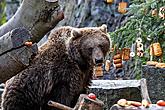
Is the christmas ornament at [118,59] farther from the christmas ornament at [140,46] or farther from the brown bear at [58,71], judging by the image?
the brown bear at [58,71]

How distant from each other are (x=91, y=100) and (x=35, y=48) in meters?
0.76

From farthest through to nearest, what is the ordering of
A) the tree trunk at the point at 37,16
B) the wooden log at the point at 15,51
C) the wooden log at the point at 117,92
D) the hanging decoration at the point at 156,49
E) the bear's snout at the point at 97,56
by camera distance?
the hanging decoration at the point at 156,49, the wooden log at the point at 117,92, the bear's snout at the point at 97,56, the tree trunk at the point at 37,16, the wooden log at the point at 15,51

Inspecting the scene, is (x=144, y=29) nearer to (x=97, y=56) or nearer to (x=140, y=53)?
(x=140, y=53)

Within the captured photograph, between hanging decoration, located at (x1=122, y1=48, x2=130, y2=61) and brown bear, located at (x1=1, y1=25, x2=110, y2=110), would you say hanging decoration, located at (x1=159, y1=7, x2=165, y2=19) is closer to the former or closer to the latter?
hanging decoration, located at (x1=122, y1=48, x2=130, y2=61)

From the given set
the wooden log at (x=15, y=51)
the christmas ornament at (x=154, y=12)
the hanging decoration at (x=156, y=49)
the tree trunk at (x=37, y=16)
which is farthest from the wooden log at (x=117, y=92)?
the wooden log at (x=15, y=51)

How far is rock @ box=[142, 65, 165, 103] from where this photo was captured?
765 cm

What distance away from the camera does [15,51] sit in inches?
207

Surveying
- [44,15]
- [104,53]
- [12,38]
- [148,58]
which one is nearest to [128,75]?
[148,58]

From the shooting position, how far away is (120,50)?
8859mm

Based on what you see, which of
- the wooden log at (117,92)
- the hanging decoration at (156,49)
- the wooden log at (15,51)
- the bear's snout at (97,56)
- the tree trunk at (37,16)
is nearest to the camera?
the wooden log at (15,51)

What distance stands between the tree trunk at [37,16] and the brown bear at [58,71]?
2.51ft

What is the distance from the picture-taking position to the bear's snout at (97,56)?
21.8 feet

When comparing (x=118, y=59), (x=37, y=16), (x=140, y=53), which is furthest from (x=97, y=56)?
(x=118, y=59)

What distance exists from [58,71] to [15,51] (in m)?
1.50
